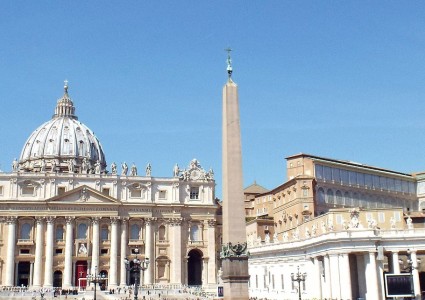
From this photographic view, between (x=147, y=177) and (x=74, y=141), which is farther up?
(x=74, y=141)

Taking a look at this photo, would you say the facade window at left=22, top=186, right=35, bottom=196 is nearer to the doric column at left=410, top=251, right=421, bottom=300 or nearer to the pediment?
the pediment

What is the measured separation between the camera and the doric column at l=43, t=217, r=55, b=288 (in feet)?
252

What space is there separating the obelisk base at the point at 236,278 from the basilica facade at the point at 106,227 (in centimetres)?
4928

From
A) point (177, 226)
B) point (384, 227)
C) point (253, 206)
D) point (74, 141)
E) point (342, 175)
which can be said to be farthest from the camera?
point (74, 141)

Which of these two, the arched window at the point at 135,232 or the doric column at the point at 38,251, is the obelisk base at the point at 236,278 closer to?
the doric column at the point at 38,251

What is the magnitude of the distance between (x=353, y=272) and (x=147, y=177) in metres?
39.5

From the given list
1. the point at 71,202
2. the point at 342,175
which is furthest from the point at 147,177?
the point at 342,175

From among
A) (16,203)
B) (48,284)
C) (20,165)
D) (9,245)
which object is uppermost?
(20,165)

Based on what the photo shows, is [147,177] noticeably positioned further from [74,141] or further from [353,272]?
[353,272]

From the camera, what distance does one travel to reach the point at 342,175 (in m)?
71.0

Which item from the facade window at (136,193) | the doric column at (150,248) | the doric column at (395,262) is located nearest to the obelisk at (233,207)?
the doric column at (395,262)

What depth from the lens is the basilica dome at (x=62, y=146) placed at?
10862cm

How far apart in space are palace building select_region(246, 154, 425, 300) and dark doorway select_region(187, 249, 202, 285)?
29.5 feet

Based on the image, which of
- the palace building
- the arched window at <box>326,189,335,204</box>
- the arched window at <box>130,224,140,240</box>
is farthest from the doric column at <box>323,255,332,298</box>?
the arched window at <box>130,224,140,240</box>
